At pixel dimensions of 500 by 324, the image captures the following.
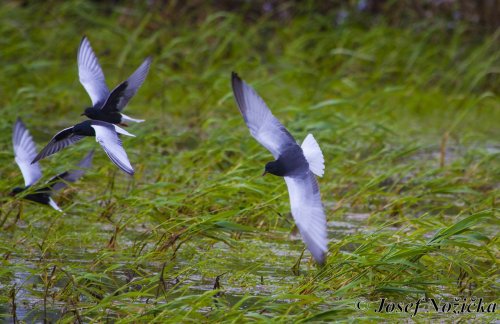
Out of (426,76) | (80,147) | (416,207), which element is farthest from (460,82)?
(80,147)

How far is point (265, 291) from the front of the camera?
3.53 metres

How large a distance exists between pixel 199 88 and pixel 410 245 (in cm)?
391

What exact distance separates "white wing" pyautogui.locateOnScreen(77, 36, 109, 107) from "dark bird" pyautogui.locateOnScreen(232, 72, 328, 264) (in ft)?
2.84

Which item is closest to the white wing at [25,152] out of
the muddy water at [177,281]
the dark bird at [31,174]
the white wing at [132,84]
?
the dark bird at [31,174]

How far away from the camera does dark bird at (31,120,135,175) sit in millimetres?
3422

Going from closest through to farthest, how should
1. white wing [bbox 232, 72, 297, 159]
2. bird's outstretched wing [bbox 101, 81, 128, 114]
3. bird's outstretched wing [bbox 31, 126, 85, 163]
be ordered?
white wing [bbox 232, 72, 297, 159], bird's outstretched wing [bbox 31, 126, 85, 163], bird's outstretched wing [bbox 101, 81, 128, 114]

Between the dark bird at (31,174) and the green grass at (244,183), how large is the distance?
85mm

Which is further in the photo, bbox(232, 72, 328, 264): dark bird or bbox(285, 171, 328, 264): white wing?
bbox(232, 72, 328, 264): dark bird

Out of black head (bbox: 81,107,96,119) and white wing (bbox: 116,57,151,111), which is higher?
white wing (bbox: 116,57,151,111)

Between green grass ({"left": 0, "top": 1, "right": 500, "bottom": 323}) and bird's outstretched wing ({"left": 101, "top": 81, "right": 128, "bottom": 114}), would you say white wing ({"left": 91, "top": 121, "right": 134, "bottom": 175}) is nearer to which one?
bird's outstretched wing ({"left": 101, "top": 81, "right": 128, "bottom": 114})

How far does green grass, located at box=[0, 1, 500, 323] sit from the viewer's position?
134 inches

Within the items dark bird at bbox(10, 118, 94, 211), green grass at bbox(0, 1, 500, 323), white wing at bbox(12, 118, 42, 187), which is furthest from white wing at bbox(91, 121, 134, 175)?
white wing at bbox(12, 118, 42, 187)

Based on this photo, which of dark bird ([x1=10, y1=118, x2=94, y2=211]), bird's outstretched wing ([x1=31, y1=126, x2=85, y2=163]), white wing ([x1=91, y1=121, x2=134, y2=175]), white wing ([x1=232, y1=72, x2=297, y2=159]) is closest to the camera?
white wing ([x1=91, y1=121, x2=134, y2=175])

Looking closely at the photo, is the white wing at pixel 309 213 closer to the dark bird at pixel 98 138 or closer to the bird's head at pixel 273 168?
the bird's head at pixel 273 168
